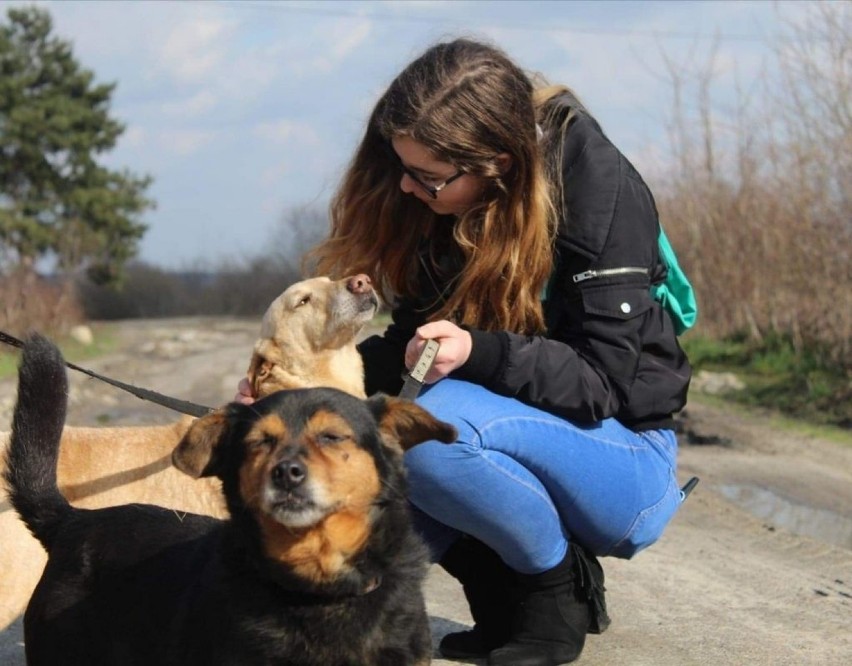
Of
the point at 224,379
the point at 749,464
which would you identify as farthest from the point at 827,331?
the point at 224,379

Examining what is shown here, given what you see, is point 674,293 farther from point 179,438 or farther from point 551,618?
point 179,438

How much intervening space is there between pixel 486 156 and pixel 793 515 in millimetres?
4649

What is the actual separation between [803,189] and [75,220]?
983 inches

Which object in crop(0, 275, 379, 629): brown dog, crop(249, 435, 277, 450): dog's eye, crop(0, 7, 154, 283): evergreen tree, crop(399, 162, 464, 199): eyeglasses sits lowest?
crop(0, 7, 154, 283): evergreen tree

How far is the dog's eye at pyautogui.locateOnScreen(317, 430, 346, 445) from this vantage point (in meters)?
3.19

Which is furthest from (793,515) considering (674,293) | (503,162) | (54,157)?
(54,157)

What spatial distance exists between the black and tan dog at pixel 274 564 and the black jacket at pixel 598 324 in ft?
2.49

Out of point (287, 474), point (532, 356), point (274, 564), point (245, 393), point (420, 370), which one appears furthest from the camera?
point (245, 393)

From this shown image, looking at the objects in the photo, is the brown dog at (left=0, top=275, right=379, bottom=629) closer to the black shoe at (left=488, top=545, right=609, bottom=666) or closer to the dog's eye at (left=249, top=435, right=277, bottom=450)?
the black shoe at (left=488, top=545, right=609, bottom=666)

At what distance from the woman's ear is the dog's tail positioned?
1.61m

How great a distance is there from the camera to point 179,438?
509 cm

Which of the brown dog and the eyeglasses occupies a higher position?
the eyeglasses

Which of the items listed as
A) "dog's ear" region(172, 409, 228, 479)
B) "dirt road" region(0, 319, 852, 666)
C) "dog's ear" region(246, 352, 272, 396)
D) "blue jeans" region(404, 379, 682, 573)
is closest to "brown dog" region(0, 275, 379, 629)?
"dog's ear" region(246, 352, 272, 396)

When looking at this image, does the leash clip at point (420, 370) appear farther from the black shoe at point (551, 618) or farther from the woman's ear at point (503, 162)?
the black shoe at point (551, 618)
